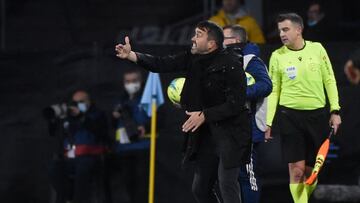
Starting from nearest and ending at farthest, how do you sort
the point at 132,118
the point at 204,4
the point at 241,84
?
the point at 241,84 → the point at 132,118 → the point at 204,4

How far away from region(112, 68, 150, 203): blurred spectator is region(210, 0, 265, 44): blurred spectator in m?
1.31

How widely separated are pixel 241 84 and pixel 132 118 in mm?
3036

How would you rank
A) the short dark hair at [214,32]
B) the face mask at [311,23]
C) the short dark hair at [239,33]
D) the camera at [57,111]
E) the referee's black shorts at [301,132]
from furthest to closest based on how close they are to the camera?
the face mask at [311,23]
the camera at [57,111]
the referee's black shorts at [301,132]
the short dark hair at [239,33]
the short dark hair at [214,32]

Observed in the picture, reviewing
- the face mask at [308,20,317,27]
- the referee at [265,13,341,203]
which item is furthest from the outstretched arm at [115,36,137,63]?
the face mask at [308,20,317,27]

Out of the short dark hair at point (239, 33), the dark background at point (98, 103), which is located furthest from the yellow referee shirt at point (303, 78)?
the dark background at point (98, 103)

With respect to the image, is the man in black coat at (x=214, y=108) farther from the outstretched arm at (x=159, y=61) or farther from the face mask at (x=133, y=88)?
the face mask at (x=133, y=88)

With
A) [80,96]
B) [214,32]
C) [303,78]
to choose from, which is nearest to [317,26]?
[303,78]

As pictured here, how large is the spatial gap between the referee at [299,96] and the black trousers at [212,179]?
1.20 m

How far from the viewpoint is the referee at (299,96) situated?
411 inches

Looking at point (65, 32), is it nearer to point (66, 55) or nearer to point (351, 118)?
point (66, 55)

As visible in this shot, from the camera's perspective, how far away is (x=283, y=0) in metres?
→ 14.9

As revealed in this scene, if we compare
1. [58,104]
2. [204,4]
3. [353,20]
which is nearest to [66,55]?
[58,104]

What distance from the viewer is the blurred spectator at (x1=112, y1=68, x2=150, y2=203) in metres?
12.0

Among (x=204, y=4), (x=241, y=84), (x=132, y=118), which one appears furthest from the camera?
(x=204, y=4)
